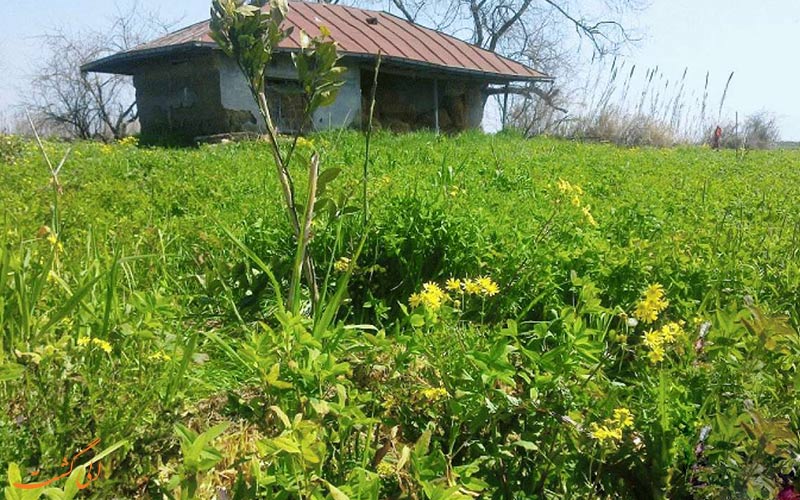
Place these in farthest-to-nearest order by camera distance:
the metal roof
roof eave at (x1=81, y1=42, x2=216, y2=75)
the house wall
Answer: the metal roof → the house wall → roof eave at (x1=81, y1=42, x2=216, y2=75)

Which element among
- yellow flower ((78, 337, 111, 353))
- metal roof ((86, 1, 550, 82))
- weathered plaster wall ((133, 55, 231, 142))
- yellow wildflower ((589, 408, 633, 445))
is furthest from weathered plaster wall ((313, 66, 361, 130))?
yellow wildflower ((589, 408, 633, 445))

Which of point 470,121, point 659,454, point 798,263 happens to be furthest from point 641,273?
point 470,121

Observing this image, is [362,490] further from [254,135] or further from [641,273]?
[254,135]

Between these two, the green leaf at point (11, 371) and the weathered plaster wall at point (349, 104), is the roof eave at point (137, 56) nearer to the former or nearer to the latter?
the weathered plaster wall at point (349, 104)

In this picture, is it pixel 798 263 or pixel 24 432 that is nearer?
pixel 24 432

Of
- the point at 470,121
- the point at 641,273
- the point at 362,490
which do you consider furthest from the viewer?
the point at 470,121

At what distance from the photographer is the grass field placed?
1.34m

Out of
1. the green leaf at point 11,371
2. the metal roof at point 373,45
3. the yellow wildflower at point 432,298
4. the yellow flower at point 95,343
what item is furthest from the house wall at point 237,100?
the green leaf at point 11,371

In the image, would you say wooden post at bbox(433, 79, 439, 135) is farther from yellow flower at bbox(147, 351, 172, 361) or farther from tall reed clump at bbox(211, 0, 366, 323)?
yellow flower at bbox(147, 351, 172, 361)

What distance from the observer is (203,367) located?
1.89 m

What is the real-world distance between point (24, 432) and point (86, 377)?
0.53ft

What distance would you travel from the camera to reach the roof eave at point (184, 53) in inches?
422

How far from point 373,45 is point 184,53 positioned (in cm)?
383

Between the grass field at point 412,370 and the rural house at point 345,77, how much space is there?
724 centimetres
